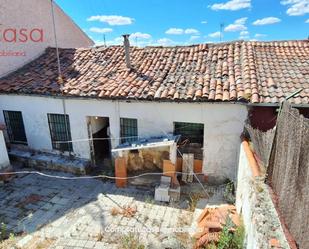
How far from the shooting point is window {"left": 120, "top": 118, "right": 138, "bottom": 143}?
34.6ft

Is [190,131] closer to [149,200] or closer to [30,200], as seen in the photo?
[149,200]

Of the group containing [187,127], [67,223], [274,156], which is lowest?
[67,223]

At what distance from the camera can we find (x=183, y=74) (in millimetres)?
10461

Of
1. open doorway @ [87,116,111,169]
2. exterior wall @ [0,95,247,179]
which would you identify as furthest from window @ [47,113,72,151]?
open doorway @ [87,116,111,169]

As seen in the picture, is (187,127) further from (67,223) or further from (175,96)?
(67,223)

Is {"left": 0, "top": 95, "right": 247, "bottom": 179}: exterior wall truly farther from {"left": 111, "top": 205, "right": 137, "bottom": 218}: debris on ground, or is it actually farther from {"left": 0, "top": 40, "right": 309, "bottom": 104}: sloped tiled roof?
{"left": 111, "top": 205, "right": 137, "bottom": 218}: debris on ground

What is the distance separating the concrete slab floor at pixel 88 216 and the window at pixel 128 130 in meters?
1.88

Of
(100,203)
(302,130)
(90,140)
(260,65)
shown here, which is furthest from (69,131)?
(302,130)

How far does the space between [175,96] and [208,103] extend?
3.75 feet

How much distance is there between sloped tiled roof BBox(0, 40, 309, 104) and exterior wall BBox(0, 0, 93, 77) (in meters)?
0.68

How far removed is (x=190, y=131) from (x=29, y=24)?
10269 mm

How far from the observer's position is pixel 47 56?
47.1 feet

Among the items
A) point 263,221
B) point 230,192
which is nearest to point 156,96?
point 230,192

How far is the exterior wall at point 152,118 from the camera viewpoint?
916 centimetres
